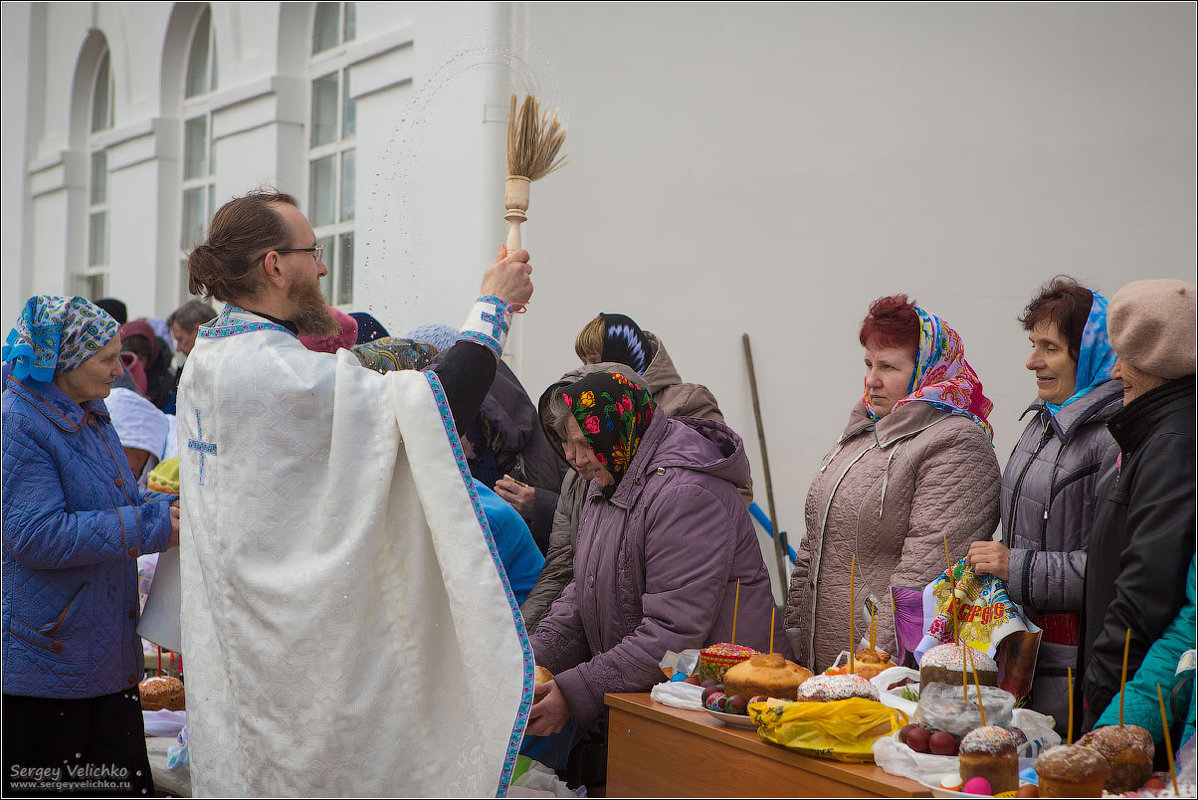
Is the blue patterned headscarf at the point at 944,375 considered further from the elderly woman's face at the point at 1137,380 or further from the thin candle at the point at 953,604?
the elderly woman's face at the point at 1137,380

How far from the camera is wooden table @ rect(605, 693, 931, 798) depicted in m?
2.38

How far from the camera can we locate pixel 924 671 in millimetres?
2664

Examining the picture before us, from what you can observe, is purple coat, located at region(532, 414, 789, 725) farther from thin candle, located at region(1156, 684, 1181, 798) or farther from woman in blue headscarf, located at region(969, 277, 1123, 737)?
thin candle, located at region(1156, 684, 1181, 798)

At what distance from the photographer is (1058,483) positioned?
295 centimetres

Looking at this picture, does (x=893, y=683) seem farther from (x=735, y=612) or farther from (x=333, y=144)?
(x=333, y=144)

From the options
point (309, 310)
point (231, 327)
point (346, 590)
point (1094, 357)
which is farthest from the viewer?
point (1094, 357)

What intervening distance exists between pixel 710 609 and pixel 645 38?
4.03m

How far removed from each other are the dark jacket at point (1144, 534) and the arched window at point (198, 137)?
855cm

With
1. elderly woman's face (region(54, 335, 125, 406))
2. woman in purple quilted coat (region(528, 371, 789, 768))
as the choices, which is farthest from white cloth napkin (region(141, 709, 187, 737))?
woman in purple quilted coat (region(528, 371, 789, 768))

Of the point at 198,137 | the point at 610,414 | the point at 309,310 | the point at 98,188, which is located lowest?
the point at 610,414

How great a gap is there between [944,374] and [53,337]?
2.51m

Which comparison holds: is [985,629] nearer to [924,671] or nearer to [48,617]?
[924,671]

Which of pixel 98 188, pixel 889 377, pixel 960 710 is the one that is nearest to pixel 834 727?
pixel 960 710

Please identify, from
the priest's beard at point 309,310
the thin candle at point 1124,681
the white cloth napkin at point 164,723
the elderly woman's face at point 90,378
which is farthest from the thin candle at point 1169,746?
the white cloth napkin at point 164,723
